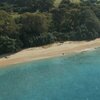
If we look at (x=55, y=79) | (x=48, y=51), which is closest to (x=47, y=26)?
(x=48, y=51)

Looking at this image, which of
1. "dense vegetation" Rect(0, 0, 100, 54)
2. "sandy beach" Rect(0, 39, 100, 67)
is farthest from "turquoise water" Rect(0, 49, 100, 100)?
"dense vegetation" Rect(0, 0, 100, 54)

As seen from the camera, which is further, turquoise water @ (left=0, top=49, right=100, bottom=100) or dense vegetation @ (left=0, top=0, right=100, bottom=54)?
dense vegetation @ (left=0, top=0, right=100, bottom=54)

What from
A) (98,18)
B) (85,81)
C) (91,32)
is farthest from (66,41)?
(85,81)

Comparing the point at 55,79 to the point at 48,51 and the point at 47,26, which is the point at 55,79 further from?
the point at 47,26

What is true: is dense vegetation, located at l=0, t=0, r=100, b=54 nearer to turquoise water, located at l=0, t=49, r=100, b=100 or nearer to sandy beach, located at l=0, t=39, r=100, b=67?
sandy beach, located at l=0, t=39, r=100, b=67

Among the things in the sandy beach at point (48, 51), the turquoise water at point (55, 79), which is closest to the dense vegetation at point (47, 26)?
the sandy beach at point (48, 51)
